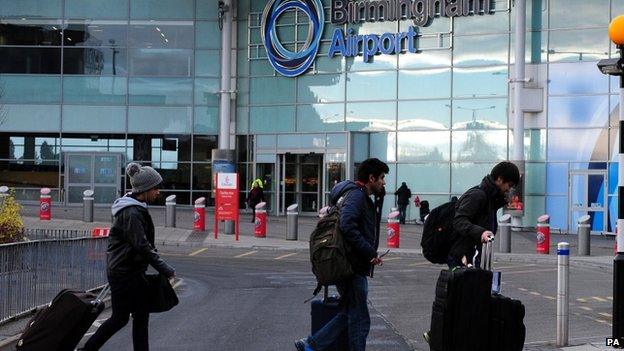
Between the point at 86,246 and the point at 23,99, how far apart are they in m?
27.6

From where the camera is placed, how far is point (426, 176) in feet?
118

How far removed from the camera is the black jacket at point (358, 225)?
7.80 meters

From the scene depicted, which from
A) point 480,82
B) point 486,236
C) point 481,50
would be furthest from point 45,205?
point 486,236

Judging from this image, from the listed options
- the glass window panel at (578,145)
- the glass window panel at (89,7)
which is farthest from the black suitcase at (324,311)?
the glass window panel at (89,7)

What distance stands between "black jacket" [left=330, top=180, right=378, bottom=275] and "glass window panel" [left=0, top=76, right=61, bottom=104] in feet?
110

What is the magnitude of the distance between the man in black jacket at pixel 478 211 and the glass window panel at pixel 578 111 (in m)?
26.1

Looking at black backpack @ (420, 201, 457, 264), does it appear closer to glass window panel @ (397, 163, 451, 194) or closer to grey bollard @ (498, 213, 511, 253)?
grey bollard @ (498, 213, 511, 253)

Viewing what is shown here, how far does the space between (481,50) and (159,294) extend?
2849cm

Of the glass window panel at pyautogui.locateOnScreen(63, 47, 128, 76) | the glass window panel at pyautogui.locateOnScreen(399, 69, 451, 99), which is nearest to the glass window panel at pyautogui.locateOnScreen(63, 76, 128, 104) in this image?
the glass window panel at pyautogui.locateOnScreen(63, 47, 128, 76)

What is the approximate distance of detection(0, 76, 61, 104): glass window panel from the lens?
130 feet

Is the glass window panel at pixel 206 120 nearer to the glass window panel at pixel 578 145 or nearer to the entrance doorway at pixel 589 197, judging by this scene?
the glass window panel at pixel 578 145

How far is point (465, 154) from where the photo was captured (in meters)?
A: 35.2

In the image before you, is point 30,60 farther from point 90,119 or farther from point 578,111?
point 578,111

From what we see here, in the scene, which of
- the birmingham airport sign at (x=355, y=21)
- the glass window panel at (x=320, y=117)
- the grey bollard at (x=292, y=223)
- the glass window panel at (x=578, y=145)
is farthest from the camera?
the glass window panel at (x=320, y=117)
